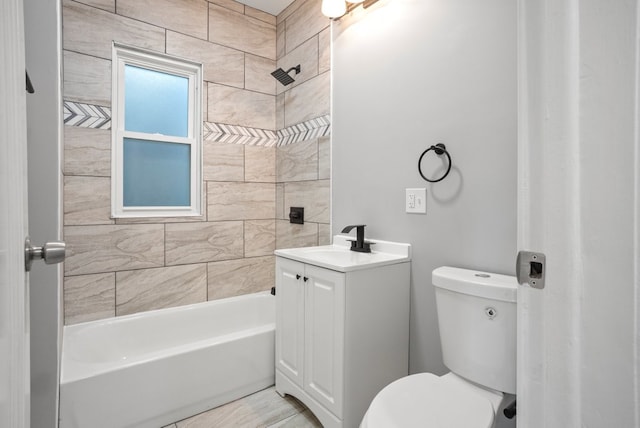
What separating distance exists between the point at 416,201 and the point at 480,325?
70cm

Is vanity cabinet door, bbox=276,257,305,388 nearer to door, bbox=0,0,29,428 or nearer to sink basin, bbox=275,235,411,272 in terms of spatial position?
sink basin, bbox=275,235,411,272

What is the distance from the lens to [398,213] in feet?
6.05

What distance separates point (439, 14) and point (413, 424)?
1.77 meters

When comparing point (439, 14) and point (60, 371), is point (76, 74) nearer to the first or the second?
point (60, 371)

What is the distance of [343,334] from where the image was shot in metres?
1.49

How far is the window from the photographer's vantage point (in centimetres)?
221

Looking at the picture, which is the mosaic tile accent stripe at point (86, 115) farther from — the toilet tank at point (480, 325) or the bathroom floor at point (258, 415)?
the toilet tank at point (480, 325)

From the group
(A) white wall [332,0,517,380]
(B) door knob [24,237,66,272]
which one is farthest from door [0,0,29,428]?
(A) white wall [332,0,517,380]

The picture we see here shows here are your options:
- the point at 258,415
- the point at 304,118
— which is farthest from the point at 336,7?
the point at 258,415

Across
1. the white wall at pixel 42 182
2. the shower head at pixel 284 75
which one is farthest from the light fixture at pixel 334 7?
the white wall at pixel 42 182

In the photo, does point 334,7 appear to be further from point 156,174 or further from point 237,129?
point 156,174

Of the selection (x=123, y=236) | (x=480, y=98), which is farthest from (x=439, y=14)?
(x=123, y=236)

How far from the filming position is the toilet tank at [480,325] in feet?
3.94

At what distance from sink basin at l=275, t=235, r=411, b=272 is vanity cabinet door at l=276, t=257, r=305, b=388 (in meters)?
0.09
